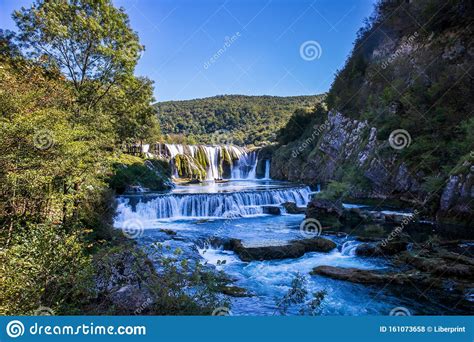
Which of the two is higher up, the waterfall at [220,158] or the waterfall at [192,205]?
the waterfall at [220,158]

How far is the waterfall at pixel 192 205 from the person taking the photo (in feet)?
64.7

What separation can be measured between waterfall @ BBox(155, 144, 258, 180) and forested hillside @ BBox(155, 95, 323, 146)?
101ft

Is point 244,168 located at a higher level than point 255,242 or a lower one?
higher

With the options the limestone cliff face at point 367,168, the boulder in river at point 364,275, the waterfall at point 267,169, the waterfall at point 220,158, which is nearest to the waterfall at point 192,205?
the limestone cliff face at point 367,168

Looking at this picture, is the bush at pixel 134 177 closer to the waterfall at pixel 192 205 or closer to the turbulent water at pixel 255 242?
the waterfall at pixel 192 205

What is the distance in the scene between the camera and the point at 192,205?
21203 mm

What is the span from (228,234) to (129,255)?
882 centimetres

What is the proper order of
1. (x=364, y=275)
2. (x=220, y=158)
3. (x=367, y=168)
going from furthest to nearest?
(x=220, y=158)
(x=367, y=168)
(x=364, y=275)

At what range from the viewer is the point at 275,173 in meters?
45.4

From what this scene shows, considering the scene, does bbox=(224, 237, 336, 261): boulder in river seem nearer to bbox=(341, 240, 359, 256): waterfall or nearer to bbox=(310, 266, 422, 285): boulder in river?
bbox=(341, 240, 359, 256): waterfall

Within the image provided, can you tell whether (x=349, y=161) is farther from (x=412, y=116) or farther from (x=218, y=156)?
(x=218, y=156)

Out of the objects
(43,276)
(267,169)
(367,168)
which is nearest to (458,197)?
(367,168)


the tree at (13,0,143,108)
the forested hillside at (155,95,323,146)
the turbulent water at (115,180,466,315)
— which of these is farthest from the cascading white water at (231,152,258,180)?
the tree at (13,0,143,108)

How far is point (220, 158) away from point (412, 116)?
3126 cm
